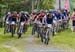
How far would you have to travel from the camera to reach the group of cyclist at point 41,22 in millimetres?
20250

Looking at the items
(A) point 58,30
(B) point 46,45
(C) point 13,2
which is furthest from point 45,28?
(C) point 13,2

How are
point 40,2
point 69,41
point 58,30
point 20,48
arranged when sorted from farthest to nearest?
point 40,2 < point 58,30 < point 69,41 < point 20,48

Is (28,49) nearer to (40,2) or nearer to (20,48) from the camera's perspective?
(20,48)

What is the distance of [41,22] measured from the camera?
70.6ft

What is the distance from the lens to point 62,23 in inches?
1112

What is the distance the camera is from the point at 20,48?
1825 cm

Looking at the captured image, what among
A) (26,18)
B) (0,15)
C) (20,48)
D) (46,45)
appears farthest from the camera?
(0,15)

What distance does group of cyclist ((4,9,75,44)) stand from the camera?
66.4ft

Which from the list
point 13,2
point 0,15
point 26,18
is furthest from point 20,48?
point 13,2

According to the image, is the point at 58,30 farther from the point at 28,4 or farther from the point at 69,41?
the point at 28,4

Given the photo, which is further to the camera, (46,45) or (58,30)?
(58,30)

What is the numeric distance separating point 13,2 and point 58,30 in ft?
74.4

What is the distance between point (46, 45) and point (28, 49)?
1.90 metres

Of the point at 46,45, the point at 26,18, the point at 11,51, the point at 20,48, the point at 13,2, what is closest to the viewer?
the point at 11,51
